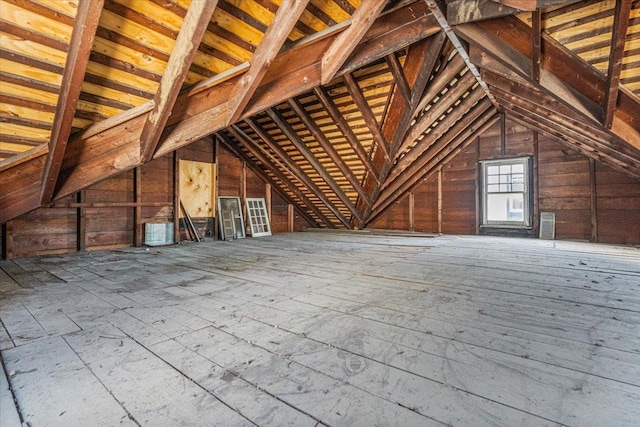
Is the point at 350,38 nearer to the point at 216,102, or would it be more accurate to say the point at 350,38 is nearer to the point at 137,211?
the point at 216,102

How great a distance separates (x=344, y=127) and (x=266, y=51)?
2.51m

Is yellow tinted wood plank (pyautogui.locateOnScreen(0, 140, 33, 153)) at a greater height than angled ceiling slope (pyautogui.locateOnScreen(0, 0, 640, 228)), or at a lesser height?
lesser

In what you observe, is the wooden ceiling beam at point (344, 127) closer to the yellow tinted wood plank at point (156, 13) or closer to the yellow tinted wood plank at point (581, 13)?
the yellow tinted wood plank at point (156, 13)

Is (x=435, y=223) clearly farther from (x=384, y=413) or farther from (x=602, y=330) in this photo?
(x=384, y=413)

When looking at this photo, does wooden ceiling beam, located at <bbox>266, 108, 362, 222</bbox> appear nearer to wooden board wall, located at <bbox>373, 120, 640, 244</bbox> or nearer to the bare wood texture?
the bare wood texture

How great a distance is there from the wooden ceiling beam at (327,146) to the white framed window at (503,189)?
8.77 feet

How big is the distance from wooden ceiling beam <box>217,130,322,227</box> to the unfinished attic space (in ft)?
2.63

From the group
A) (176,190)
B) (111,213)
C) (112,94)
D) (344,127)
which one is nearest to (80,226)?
(111,213)

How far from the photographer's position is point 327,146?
5.22 metres

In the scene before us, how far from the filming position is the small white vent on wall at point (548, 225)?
5723 mm

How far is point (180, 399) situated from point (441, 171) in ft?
22.9

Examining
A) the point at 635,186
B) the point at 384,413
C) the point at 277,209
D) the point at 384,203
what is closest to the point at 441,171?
the point at 384,203

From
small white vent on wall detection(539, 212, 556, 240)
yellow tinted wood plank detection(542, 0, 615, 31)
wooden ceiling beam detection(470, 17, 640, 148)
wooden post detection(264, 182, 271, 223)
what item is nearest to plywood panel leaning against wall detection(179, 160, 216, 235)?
wooden post detection(264, 182, 271, 223)

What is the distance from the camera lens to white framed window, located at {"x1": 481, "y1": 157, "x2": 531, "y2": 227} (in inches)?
239
